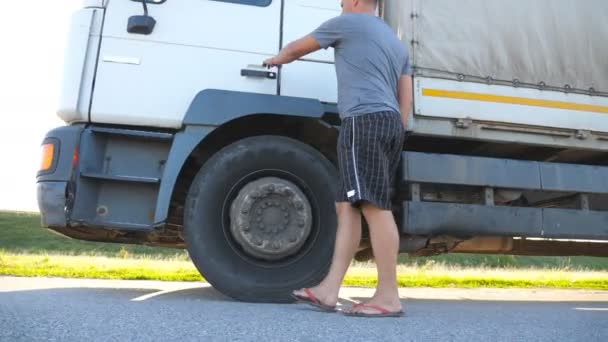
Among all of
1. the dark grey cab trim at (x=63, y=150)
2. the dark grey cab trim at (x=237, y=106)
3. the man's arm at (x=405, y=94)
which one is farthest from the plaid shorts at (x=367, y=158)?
the dark grey cab trim at (x=63, y=150)

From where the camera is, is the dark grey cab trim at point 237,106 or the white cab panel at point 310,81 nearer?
the dark grey cab trim at point 237,106

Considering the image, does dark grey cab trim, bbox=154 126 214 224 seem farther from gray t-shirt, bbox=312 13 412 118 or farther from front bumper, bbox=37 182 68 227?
gray t-shirt, bbox=312 13 412 118

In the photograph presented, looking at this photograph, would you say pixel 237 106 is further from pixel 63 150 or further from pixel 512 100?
pixel 512 100

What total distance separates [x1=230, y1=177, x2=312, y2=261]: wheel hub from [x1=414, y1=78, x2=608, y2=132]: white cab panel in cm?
109

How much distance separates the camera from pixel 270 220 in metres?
3.87

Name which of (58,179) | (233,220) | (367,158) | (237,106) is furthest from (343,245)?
(58,179)

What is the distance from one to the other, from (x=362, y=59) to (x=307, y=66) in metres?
0.85

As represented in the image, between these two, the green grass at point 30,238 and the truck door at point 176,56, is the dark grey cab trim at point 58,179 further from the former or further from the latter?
the green grass at point 30,238

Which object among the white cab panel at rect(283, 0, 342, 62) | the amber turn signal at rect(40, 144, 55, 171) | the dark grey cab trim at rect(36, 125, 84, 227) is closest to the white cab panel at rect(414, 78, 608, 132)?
the white cab panel at rect(283, 0, 342, 62)

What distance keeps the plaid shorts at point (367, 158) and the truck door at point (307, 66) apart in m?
0.88

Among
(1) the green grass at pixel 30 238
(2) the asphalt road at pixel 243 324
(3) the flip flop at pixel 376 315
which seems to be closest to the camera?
(2) the asphalt road at pixel 243 324

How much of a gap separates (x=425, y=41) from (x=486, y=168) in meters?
1.00

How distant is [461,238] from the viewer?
4371 millimetres

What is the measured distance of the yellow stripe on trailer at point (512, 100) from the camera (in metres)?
4.27
